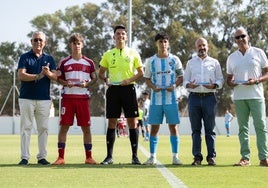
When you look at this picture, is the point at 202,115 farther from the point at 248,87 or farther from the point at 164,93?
the point at 248,87

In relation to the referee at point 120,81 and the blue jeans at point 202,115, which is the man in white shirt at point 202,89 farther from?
the referee at point 120,81

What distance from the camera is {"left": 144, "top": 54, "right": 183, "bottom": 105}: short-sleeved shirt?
9.99m

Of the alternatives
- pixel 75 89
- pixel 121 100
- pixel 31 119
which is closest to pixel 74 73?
pixel 75 89

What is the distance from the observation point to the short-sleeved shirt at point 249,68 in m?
9.67

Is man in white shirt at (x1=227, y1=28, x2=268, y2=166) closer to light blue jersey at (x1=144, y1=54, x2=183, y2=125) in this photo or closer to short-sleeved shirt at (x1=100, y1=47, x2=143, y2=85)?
light blue jersey at (x1=144, y1=54, x2=183, y2=125)

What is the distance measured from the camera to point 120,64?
995 centimetres

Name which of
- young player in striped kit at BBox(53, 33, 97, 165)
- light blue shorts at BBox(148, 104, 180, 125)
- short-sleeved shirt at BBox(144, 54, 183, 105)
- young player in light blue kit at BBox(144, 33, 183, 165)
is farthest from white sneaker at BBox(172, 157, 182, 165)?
young player in striped kit at BBox(53, 33, 97, 165)

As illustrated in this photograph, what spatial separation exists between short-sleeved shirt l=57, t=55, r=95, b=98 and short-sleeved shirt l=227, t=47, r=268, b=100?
7.40 feet

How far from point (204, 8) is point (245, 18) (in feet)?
12.9

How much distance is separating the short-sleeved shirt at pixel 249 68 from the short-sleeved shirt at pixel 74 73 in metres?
2.26

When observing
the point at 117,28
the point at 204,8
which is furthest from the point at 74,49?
the point at 204,8

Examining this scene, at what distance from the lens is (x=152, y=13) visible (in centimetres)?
6131

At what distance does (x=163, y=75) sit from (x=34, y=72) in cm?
198
